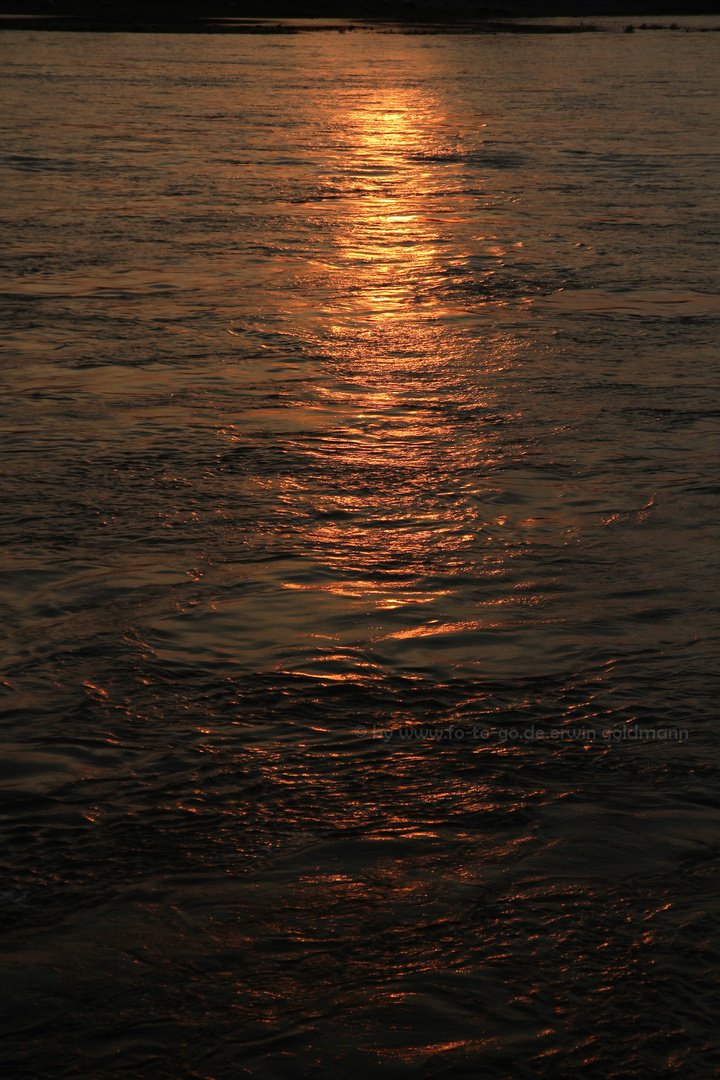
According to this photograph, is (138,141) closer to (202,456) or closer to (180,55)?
(202,456)

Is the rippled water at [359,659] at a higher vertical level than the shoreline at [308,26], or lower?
higher

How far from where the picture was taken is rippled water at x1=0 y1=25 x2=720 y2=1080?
10.5ft

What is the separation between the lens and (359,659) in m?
4.82

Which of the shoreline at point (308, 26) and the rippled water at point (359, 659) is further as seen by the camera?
the shoreline at point (308, 26)

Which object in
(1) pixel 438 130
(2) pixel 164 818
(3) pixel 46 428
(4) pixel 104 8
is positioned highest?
(2) pixel 164 818

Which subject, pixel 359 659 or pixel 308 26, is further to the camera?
pixel 308 26

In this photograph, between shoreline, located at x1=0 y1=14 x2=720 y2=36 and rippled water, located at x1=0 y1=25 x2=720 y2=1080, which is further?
shoreline, located at x1=0 y1=14 x2=720 y2=36

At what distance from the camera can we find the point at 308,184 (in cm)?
1587

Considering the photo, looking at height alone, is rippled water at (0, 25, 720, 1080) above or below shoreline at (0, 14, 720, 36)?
above

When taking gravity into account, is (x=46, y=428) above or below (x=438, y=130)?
above

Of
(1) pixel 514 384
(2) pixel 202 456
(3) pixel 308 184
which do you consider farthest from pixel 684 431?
(3) pixel 308 184

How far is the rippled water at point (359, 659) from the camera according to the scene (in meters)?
3.19

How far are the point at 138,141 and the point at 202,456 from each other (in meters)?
14.5

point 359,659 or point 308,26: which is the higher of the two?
point 359,659
